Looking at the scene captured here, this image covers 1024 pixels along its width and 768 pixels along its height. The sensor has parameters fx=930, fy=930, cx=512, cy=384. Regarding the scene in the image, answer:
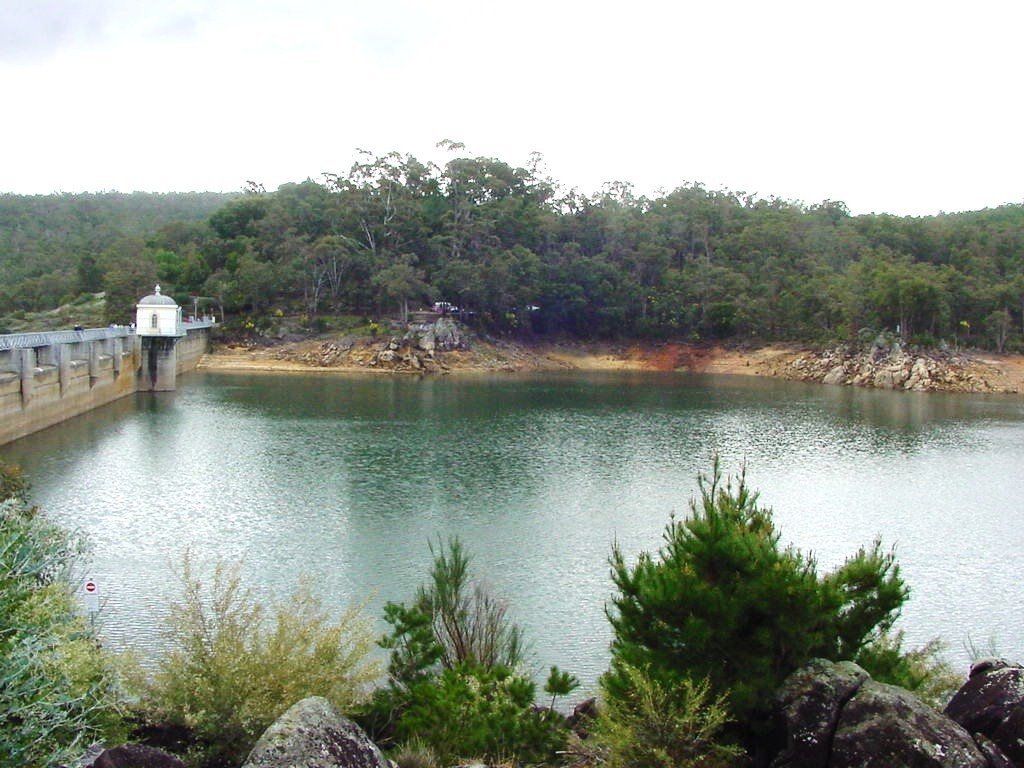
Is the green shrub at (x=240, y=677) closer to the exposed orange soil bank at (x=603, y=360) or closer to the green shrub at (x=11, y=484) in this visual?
the green shrub at (x=11, y=484)

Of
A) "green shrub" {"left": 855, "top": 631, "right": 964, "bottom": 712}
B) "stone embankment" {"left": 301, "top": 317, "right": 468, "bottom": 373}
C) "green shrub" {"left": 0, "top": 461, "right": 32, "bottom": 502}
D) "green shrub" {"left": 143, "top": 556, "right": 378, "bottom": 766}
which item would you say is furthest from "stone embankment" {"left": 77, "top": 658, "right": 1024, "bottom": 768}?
"stone embankment" {"left": 301, "top": 317, "right": 468, "bottom": 373}

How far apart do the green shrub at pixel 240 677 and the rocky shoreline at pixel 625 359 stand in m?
66.9

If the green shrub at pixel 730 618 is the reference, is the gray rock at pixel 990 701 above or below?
below

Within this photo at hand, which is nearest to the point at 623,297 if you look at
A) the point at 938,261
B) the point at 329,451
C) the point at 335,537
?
the point at 938,261

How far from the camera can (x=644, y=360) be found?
8862 cm

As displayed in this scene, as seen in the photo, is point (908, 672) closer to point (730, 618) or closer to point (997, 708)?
point (997, 708)

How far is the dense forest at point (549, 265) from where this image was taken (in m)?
80.2

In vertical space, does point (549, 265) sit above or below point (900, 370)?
above

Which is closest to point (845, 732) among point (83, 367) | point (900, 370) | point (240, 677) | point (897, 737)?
point (897, 737)

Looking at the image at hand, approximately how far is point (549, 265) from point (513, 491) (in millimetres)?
61272

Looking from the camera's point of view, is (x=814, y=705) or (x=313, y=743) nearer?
(x=313, y=743)

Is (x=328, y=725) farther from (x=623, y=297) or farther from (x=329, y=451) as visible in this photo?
(x=623, y=297)

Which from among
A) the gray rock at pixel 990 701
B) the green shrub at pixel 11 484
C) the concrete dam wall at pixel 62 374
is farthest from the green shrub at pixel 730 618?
the concrete dam wall at pixel 62 374

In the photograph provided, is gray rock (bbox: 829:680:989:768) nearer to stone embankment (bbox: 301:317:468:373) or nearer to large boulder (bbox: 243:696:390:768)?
large boulder (bbox: 243:696:390:768)
